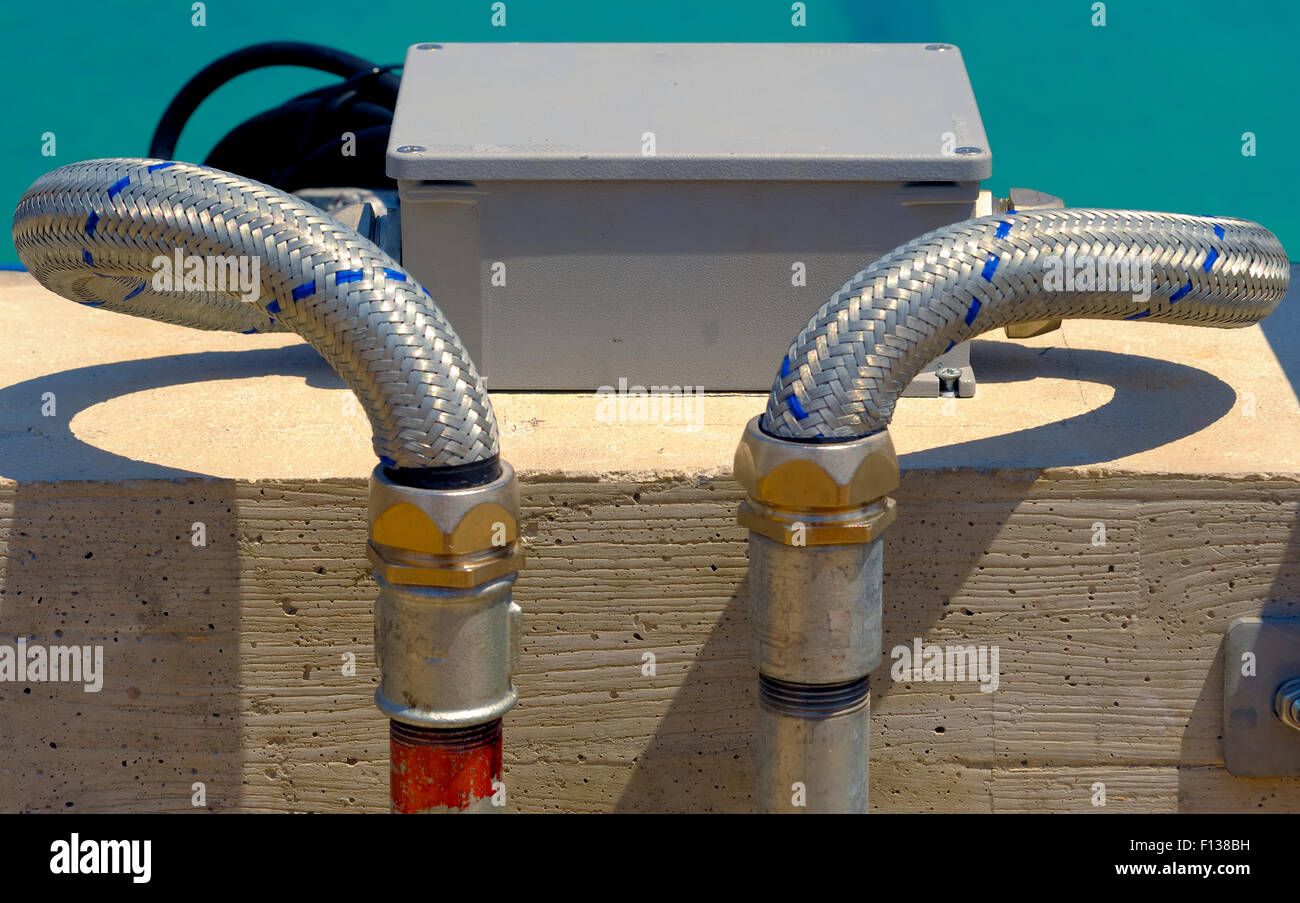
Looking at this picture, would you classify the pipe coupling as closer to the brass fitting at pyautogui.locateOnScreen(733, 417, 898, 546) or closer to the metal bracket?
the brass fitting at pyautogui.locateOnScreen(733, 417, 898, 546)

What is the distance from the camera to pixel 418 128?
1.66 metres

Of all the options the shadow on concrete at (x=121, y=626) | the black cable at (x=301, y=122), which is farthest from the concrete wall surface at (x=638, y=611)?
the black cable at (x=301, y=122)

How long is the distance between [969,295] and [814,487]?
0.71ft

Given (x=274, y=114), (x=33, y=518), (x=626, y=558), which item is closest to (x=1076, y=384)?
(x=626, y=558)

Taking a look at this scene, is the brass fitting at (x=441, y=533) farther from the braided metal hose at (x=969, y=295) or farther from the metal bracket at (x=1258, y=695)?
the metal bracket at (x=1258, y=695)

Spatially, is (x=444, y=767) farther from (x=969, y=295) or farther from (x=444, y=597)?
(x=969, y=295)

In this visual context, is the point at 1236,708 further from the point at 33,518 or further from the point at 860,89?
the point at 33,518

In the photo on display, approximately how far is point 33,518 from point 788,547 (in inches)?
27.5

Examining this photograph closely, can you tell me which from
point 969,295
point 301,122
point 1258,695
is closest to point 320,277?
point 969,295

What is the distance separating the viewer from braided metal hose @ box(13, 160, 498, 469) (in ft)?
3.97

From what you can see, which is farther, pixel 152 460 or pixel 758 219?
pixel 758 219

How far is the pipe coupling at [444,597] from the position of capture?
46.8 inches

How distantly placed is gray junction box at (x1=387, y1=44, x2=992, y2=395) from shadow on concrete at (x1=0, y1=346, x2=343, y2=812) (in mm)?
379

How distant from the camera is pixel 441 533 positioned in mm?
1185
